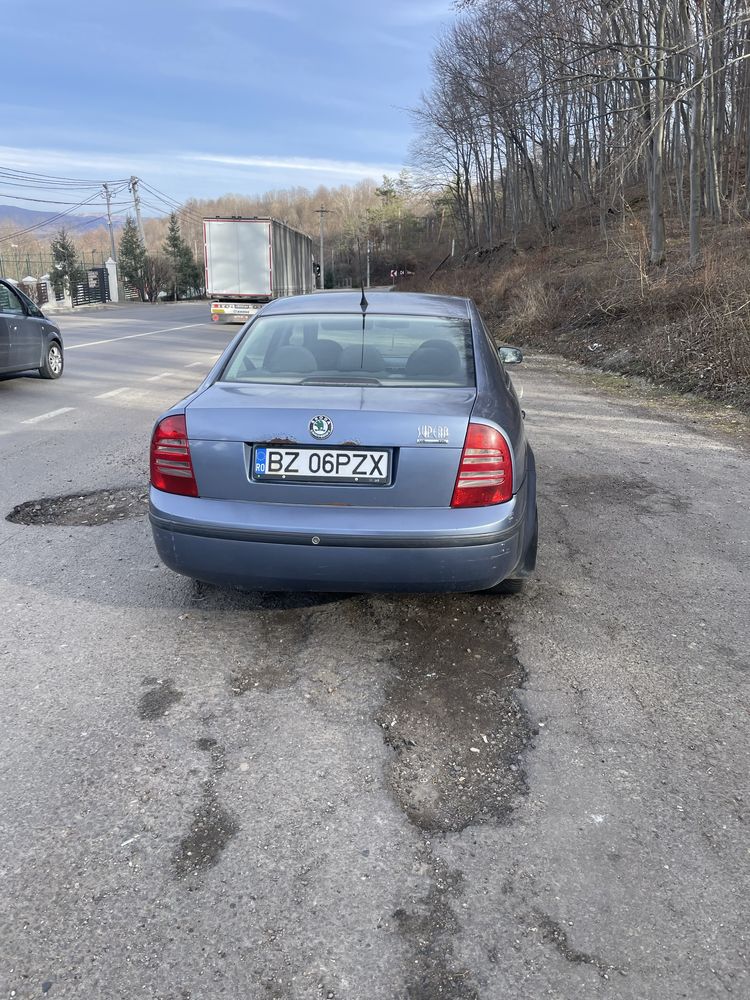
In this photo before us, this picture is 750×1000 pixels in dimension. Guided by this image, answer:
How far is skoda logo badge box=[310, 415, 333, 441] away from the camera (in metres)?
3.13

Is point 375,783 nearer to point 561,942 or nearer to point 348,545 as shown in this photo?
point 561,942

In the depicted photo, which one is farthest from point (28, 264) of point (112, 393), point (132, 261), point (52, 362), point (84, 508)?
point (84, 508)

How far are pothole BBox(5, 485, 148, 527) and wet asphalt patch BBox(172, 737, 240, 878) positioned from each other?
10.5 ft

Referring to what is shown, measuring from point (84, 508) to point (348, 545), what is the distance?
10.3 ft

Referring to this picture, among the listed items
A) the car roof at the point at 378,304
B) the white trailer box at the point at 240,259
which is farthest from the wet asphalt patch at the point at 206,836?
the white trailer box at the point at 240,259

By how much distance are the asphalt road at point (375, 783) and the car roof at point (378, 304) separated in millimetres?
1594

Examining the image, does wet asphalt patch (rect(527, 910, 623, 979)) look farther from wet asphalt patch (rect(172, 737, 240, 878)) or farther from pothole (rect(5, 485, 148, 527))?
pothole (rect(5, 485, 148, 527))

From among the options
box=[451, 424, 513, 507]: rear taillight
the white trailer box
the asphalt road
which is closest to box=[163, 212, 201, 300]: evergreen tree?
the white trailer box

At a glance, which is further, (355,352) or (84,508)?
(84,508)

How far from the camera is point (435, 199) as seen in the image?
7369 cm

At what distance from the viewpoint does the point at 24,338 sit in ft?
37.0

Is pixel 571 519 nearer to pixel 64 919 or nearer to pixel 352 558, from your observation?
pixel 352 558

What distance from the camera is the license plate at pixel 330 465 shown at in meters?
3.14

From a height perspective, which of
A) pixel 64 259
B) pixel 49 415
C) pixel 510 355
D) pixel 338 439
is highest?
pixel 64 259
